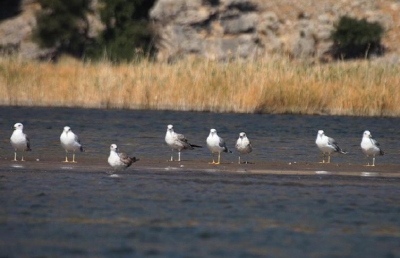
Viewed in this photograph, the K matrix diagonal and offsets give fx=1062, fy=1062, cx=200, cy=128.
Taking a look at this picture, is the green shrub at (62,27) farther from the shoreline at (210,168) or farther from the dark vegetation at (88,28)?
the shoreline at (210,168)

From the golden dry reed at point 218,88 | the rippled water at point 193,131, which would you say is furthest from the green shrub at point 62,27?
the rippled water at point 193,131

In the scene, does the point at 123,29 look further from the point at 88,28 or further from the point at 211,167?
the point at 211,167

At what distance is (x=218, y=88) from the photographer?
32312mm

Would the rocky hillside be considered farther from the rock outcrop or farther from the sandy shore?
the sandy shore

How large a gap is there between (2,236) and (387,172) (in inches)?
350

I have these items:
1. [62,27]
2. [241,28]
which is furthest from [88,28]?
[241,28]

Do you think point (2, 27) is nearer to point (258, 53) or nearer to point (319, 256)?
point (258, 53)

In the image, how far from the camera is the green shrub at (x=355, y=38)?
50094 millimetres

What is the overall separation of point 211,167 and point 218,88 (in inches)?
524

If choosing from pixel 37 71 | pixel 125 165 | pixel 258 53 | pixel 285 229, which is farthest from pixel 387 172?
pixel 258 53

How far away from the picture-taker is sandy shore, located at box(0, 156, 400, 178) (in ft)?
60.3

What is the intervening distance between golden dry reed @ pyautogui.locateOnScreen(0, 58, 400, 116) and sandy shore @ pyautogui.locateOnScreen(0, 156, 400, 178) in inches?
479

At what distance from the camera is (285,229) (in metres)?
12.7

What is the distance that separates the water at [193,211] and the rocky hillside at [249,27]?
94.1 feet
